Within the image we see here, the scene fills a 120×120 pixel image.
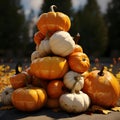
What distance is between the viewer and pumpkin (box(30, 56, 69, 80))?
448cm

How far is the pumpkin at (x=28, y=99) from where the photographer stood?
13.9 ft

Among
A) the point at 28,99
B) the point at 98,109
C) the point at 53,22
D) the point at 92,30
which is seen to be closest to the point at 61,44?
the point at 53,22

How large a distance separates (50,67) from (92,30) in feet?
76.6

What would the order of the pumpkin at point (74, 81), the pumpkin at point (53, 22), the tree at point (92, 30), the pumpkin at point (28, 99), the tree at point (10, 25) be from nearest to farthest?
1. the pumpkin at point (28, 99)
2. the pumpkin at point (74, 81)
3. the pumpkin at point (53, 22)
4. the tree at point (10, 25)
5. the tree at point (92, 30)

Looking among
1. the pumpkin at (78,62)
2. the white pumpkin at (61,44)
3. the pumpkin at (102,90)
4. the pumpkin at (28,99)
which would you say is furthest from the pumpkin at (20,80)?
the pumpkin at (102,90)

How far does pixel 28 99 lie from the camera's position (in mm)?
4223

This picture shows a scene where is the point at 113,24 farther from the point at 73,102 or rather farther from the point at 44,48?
the point at 73,102

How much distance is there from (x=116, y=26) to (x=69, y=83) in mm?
24645

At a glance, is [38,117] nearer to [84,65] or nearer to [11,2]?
[84,65]

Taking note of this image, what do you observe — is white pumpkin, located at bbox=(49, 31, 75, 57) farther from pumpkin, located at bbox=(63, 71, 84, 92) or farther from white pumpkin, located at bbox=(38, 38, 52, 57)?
pumpkin, located at bbox=(63, 71, 84, 92)

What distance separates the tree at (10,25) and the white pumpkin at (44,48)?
2173cm

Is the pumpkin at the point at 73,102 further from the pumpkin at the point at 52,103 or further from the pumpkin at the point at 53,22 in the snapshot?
the pumpkin at the point at 53,22

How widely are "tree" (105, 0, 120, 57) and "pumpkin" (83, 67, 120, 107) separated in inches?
934

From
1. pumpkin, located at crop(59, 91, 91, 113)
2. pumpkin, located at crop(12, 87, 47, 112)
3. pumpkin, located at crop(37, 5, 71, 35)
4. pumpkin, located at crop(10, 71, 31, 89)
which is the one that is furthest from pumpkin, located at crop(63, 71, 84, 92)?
pumpkin, located at crop(37, 5, 71, 35)
